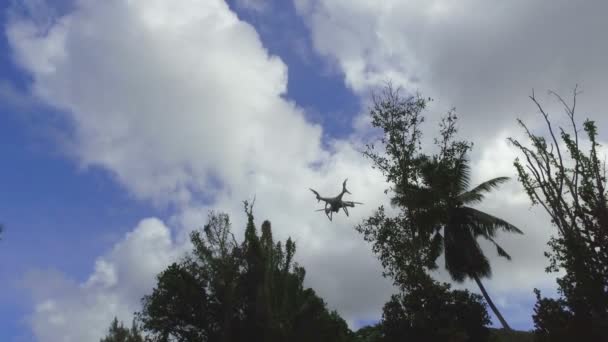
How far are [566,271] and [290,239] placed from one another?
1596 cm

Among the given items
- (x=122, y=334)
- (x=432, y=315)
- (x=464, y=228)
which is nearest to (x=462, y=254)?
(x=464, y=228)

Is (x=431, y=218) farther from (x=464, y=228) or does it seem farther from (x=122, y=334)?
(x=122, y=334)

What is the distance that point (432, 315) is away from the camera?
1875cm

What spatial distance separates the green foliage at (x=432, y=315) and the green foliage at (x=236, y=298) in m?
7.37

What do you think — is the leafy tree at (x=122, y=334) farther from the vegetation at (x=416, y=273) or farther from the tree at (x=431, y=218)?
the tree at (x=431, y=218)

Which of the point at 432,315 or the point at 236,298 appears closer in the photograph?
the point at 432,315

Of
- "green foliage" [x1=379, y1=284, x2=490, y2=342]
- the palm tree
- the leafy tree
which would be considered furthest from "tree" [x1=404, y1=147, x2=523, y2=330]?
the leafy tree

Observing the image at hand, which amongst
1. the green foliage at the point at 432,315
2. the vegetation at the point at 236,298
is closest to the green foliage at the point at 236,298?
the vegetation at the point at 236,298

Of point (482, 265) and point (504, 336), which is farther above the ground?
point (482, 265)

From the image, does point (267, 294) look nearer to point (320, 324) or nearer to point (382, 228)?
point (320, 324)

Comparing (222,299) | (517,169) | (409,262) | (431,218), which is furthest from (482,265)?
(222,299)

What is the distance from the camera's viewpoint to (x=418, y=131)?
2167cm

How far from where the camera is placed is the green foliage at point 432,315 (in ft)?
60.7

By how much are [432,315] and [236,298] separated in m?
12.3
